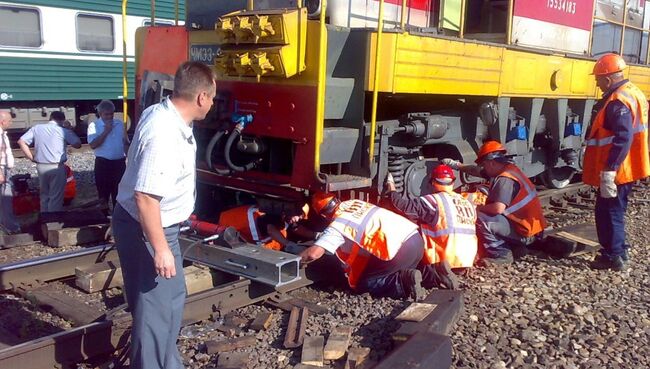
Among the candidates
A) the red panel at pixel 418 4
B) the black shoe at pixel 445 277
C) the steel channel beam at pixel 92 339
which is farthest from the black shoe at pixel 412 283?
the red panel at pixel 418 4

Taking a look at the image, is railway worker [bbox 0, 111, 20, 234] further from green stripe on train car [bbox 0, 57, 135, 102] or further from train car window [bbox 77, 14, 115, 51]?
train car window [bbox 77, 14, 115, 51]

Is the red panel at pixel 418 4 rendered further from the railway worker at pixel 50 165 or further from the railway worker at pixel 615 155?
the railway worker at pixel 50 165

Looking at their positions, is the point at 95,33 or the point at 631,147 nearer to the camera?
the point at 631,147

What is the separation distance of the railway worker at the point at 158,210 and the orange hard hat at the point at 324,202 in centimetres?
179

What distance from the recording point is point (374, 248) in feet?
15.6

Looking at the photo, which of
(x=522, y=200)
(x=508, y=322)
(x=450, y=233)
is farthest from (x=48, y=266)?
(x=522, y=200)

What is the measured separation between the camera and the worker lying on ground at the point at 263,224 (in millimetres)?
5363

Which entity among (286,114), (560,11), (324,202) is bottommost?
(324,202)

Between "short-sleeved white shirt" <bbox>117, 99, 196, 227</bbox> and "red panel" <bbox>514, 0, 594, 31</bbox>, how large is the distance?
4.76 m

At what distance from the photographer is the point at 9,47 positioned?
42.3ft

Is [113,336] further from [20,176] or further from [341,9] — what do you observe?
[20,176]

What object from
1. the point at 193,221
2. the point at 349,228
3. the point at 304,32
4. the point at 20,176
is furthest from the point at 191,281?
the point at 20,176

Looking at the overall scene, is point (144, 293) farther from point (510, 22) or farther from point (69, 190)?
point (69, 190)

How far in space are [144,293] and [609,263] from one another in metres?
4.30
